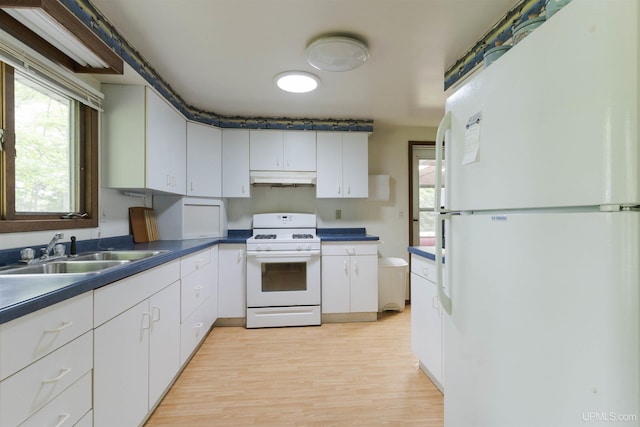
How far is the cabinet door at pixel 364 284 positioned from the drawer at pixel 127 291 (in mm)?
1792

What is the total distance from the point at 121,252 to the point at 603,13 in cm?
241

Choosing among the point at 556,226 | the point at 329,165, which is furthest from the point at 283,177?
the point at 556,226

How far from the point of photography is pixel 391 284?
3148 mm

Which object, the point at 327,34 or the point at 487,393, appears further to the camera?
the point at 327,34

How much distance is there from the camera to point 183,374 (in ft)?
6.39

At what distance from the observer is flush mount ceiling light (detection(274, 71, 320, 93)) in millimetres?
2090

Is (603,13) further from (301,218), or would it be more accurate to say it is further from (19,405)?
(301,218)

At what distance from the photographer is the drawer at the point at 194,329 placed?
1937mm

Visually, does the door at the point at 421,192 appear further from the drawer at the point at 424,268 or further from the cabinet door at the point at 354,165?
the drawer at the point at 424,268

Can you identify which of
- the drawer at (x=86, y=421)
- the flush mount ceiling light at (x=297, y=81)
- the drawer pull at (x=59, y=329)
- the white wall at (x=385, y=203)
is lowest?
the drawer at (x=86, y=421)

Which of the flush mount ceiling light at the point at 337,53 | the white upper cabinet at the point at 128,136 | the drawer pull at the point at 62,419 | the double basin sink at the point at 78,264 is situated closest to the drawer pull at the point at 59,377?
the drawer pull at the point at 62,419

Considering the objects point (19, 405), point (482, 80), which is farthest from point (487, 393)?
point (19, 405)

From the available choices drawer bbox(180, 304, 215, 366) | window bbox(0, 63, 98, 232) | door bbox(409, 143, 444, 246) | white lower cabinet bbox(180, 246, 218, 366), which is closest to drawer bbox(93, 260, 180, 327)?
white lower cabinet bbox(180, 246, 218, 366)

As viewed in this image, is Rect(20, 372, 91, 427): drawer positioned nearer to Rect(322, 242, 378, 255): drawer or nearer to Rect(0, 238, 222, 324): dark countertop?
Rect(0, 238, 222, 324): dark countertop
